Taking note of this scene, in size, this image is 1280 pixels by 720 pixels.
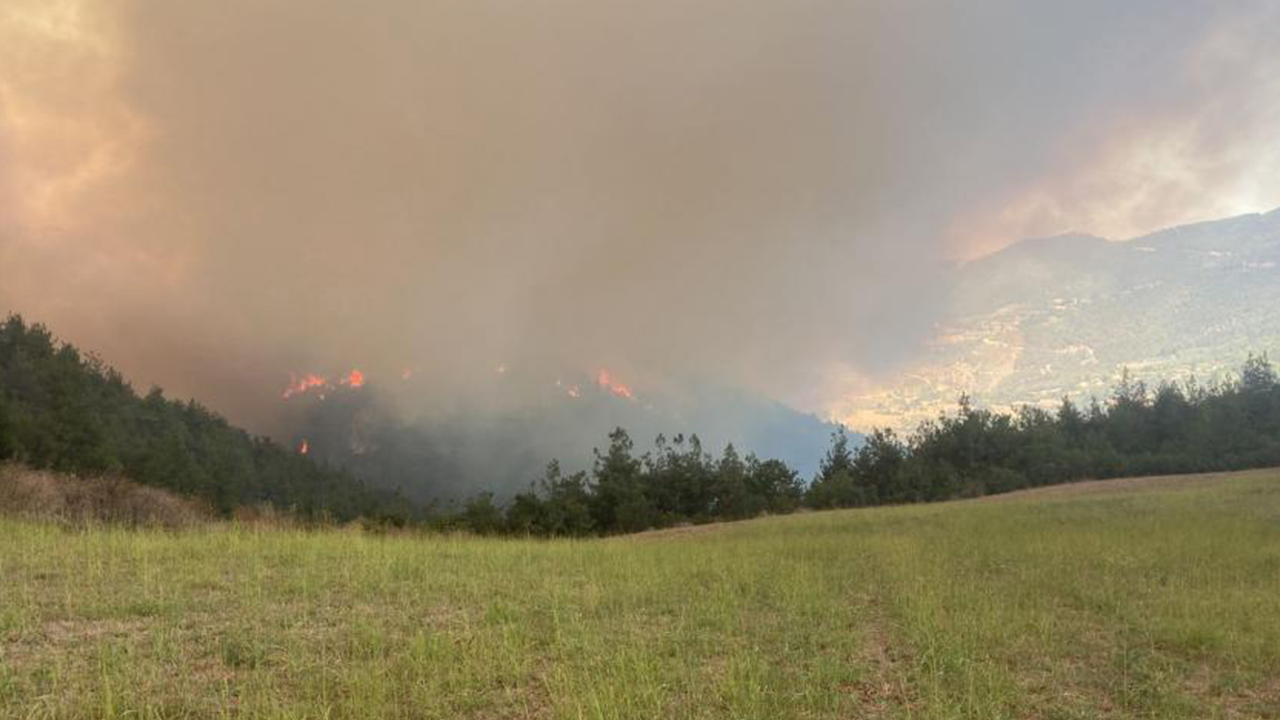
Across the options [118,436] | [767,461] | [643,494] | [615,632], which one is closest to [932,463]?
[767,461]

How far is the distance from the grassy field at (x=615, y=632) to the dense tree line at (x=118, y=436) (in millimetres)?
15452

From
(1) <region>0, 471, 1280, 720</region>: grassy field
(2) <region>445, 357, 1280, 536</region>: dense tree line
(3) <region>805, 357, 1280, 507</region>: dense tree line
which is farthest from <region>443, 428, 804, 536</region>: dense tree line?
(1) <region>0, 471, 1280, 720</region>: grassy field

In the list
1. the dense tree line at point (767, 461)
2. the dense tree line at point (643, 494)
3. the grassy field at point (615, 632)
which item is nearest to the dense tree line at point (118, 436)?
the dense tree line at point (767, 461)

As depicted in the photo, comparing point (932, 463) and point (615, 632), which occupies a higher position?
point (932, 463)

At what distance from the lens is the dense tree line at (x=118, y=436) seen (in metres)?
57.4

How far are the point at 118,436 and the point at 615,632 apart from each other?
87.6m

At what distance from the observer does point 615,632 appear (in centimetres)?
1053

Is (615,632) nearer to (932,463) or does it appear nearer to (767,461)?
(767,461)

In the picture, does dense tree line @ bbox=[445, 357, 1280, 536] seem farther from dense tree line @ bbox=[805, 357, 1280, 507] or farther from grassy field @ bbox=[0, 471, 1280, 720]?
grassy field @ bbox=[0, 471, 1280, 720]

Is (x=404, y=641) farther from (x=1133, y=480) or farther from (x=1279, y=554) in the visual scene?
(x=1133, y=480)

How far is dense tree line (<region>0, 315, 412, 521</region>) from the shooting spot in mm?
57375

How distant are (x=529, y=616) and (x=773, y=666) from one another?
4.12m

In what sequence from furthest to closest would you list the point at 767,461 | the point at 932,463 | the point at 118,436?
the point at 932,463
the point at 767,461
the point at 118,436

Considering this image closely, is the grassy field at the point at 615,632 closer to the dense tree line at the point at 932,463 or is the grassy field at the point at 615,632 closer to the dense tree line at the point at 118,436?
the dense tree line at the point at 118,436
